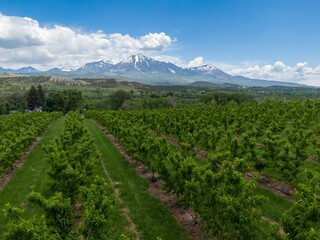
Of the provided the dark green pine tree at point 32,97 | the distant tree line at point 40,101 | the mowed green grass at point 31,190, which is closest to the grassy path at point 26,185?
the mowed green grass at point 31,190

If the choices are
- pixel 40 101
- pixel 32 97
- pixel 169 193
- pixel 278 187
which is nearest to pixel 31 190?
pixel 169 193

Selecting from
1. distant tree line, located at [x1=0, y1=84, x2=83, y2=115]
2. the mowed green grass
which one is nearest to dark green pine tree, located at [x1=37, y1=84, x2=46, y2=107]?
distant tree line, located at [x1=0, y1=84, x2=83, y2=115]

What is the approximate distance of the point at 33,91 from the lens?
14112 centimetres

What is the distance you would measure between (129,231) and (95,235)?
503 cm

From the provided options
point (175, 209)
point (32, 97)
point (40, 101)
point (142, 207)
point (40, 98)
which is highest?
point (175, 209)

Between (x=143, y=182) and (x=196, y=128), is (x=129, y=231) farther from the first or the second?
(x=196, y=128)

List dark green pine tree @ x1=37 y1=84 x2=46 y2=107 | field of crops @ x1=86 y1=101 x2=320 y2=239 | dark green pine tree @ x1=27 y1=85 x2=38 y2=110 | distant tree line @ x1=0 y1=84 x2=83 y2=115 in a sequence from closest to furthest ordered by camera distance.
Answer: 1. field of crops @ x1=86 y1=101 x2=320 y2=239
2. distant tree line @ x1=0 y1=84 x2=83 y2=115
3. dark green pine tree @ x1=27 y1=85 x2=38 y2=110
4. dark green pine tree @ x1=37 y1=84 x2=46 y2=107

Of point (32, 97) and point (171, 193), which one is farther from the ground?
point (171, 193)

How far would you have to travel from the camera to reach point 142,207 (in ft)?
63.4

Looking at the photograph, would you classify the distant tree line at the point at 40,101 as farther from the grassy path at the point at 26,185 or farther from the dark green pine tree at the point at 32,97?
the grassy path at the point at 26,185

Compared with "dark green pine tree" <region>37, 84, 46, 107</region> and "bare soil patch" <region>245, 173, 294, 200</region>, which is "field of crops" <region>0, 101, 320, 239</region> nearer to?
"bare soil patch" <region>245, 173, 294, 200</region>

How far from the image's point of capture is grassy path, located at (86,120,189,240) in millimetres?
16094

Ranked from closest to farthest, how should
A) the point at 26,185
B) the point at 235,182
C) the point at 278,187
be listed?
1. the point at 235,182
2. the point at 278,187
3. the point at 26,185

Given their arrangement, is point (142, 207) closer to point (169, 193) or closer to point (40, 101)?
point (169, 193)
